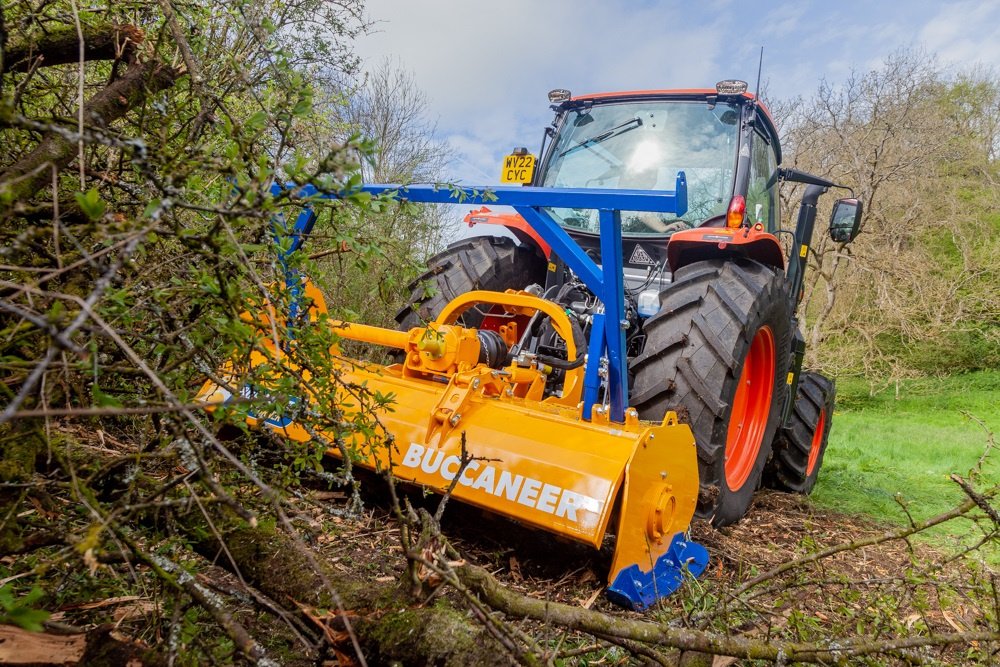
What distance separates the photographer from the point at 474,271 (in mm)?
3857

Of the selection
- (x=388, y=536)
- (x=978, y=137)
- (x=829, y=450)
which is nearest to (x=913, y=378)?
(x=978, y=137)

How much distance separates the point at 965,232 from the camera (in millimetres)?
15688

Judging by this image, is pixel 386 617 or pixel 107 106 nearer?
pixel 386 617

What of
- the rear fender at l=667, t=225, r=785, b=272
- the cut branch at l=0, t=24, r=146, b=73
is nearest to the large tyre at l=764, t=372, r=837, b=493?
the rear fender at l=667, t=225, r=785, b=272

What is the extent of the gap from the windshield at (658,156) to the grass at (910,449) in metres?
1.88

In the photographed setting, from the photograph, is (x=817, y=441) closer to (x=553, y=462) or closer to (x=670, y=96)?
(x=670, y=96)

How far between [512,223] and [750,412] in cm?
186

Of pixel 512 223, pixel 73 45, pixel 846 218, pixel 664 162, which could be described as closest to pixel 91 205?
pixel 73 45

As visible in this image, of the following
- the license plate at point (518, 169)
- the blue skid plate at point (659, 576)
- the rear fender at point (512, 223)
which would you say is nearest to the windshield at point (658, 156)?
the rear fender at point (512, 223)

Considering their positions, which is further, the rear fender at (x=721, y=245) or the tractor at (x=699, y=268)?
the rear fender at (x=721, y=245)

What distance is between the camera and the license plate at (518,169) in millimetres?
3439

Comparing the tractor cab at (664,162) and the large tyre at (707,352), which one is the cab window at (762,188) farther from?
the large tyre at (707,352)

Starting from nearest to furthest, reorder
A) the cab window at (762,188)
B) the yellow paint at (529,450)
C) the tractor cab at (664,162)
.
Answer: the yellow paint at (529,450), the tractor cab at (664,162), the cab window at (762,188)

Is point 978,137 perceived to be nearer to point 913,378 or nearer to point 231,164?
point 913,378
